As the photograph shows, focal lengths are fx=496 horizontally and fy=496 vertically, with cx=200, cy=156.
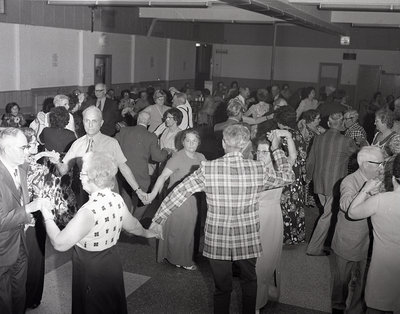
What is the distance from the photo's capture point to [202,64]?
20781 mm

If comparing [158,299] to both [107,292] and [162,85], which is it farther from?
[162,85]

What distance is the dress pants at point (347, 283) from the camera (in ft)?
13.0

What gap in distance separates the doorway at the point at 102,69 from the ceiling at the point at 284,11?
1.98 m

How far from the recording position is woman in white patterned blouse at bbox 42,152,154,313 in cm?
279

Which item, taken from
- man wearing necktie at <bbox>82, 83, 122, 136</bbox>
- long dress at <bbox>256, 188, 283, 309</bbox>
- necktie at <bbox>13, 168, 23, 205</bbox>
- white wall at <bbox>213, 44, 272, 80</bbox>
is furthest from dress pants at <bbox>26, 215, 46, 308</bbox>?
white wall at <bbox>213, 44, 272, 80</bbox>

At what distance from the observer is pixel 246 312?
145 inches

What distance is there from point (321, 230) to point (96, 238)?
11.0 feet

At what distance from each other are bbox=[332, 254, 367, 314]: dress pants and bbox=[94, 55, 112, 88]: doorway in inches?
415

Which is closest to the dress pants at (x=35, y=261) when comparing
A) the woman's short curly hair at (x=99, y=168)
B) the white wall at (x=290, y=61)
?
the woman's short curly hair at (x=99, y=168)

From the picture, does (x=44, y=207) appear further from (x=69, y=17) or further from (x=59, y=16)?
(x=69, y=17)

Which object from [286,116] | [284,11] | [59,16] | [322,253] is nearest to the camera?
[286,116]

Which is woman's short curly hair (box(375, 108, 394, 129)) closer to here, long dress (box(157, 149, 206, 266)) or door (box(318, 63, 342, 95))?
long dress (box(157, 149, 206, 266))

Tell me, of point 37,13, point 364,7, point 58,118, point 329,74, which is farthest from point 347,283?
point 329,74

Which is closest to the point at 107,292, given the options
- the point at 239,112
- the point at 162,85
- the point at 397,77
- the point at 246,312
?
the point at 246,312
